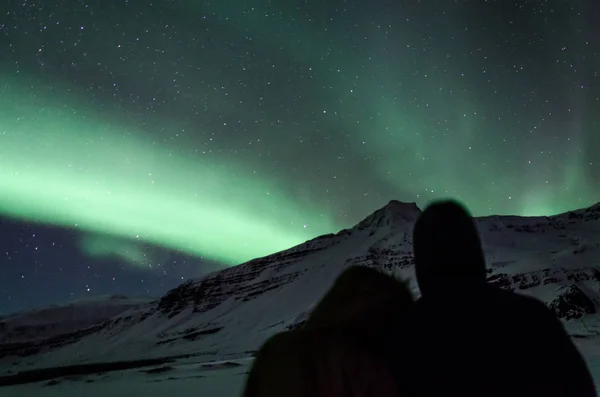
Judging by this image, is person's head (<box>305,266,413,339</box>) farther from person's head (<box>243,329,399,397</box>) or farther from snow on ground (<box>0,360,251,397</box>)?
snow on ground (<box>0,360,251,397</box>)

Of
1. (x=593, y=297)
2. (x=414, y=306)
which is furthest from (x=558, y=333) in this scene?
(x=593, y=297)

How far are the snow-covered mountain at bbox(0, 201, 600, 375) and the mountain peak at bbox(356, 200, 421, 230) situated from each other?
530 mm

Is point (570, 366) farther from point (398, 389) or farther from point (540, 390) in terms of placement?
point (398, 389)

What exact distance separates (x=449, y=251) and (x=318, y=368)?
0.83 meters

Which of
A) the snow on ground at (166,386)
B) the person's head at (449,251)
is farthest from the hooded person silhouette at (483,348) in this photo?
the snow on ground at (166,386)

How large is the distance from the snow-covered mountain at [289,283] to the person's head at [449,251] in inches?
1800

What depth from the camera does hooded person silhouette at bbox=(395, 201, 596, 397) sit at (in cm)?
171

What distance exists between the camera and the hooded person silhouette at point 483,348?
67.2 inches

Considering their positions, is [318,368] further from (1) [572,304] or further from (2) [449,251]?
(1) [572,304]

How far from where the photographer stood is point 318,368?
1534mm

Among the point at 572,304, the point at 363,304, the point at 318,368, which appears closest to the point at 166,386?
the point at 363,304

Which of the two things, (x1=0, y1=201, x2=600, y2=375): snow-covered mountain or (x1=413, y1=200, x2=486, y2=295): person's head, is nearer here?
(x1=413, y1=200, x2=486, y2=295): person's head

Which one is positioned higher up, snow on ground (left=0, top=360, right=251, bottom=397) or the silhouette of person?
the silhouette of person

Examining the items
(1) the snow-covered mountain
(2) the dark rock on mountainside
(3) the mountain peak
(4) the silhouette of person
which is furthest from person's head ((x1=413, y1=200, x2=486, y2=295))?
(3) the mountain peak
